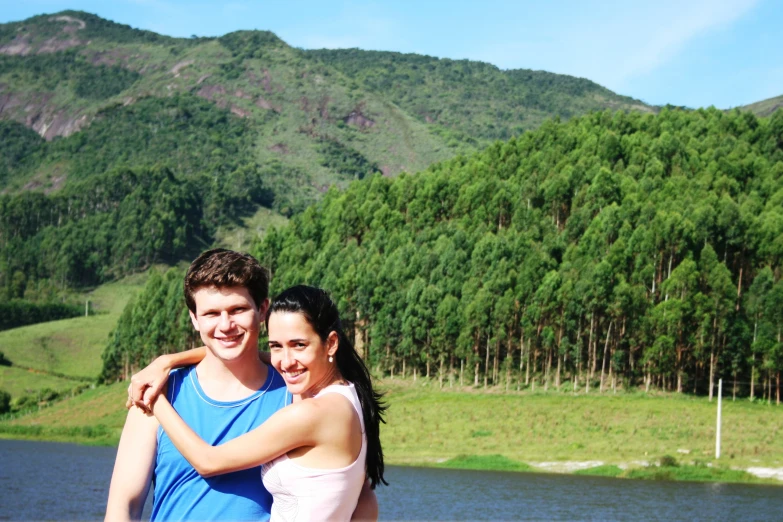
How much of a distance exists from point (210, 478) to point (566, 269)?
78296mm

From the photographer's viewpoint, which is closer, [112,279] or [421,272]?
[421,272]

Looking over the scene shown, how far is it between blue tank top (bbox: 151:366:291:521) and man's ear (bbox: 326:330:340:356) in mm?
395

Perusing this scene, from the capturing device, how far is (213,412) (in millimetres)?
5219

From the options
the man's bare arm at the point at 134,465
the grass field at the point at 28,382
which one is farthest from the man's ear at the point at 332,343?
the grass field at the point at 28,382

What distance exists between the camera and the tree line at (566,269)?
7481cm

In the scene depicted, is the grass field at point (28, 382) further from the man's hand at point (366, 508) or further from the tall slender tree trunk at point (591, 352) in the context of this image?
the man's hand at point (366, 508)

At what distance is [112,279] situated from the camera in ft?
614

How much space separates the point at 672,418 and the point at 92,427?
41414 mm

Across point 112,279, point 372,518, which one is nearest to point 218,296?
point 372,518

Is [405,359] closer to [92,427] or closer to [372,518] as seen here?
[92,427]

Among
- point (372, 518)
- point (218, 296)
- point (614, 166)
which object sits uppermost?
point (614, 166)

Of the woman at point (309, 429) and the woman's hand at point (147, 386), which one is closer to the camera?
the woman at point (309, 429)

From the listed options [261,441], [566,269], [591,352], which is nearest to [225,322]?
[261,441]

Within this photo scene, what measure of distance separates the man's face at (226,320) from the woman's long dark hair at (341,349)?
12 centimetres
